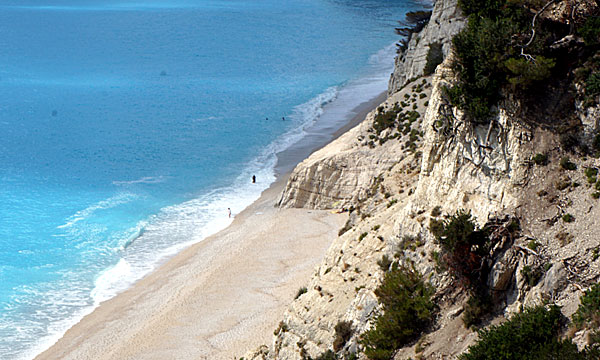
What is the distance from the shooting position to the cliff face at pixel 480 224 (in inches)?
540

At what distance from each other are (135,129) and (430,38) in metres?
43.1

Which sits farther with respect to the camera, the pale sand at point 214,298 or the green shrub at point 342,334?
the pale sand at point 214,298

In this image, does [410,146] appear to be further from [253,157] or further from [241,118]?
[241,118]

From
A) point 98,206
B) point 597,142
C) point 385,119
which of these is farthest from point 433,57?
point 98,206

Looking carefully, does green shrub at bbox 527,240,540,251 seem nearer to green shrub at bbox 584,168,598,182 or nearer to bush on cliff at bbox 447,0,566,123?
green shrub at bbox 584,168,598,182

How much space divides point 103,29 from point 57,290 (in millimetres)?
117830

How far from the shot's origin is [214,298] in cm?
3192

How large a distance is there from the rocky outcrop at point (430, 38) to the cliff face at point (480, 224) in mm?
17615

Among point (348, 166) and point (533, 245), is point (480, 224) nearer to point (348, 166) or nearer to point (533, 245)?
point (533, 245)

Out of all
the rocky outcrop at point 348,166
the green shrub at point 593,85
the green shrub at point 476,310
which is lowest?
the rocky outcrop at point 348,166

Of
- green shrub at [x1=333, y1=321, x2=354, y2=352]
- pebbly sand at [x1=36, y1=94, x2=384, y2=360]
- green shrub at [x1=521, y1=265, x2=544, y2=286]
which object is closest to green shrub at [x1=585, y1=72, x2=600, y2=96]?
green shrub at [x1=521, y1=265, x2=544, y2=286]

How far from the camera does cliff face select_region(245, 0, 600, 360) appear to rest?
45.0 feet

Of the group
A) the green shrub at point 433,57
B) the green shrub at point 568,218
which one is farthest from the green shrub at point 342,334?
the green shrub at point 433,57

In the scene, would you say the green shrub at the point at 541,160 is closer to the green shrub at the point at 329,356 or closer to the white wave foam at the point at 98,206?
the green shrub at the point at 329,356
